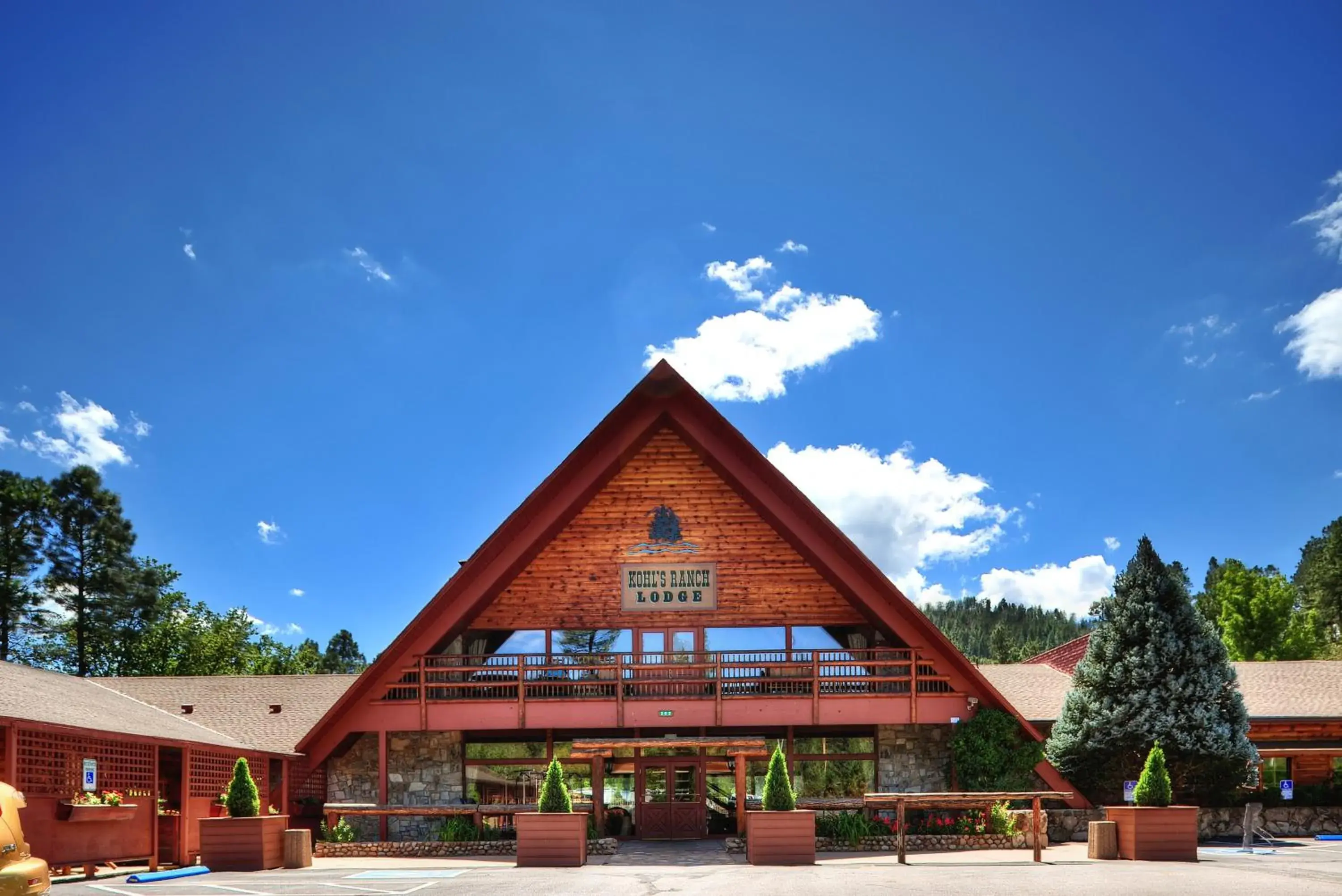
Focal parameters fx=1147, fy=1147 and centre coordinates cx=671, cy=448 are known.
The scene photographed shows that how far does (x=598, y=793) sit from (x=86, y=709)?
8361 millimetres

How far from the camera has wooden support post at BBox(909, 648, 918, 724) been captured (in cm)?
2070

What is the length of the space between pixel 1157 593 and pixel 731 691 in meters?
7.98

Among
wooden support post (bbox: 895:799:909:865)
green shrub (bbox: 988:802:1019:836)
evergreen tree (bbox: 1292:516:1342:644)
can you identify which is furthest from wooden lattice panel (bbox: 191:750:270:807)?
evergreen tree (bbox: 1292:516:1342:644)

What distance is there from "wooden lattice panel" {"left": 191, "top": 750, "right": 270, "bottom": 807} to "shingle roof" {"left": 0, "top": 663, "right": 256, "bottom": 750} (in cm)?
22

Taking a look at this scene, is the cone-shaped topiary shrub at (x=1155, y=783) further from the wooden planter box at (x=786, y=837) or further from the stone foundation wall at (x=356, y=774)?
the stone foundation wall at (x=356, y=774)

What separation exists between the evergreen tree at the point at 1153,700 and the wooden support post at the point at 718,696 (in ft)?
20.4

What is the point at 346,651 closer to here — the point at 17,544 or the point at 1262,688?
the point at 17,544

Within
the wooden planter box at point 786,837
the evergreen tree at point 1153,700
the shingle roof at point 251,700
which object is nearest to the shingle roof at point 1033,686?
the evergreen tree at point 1153,700

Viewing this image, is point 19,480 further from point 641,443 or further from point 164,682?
point 641,443

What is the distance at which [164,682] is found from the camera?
85.3 ft

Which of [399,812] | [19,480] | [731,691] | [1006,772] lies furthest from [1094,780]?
[19,480]

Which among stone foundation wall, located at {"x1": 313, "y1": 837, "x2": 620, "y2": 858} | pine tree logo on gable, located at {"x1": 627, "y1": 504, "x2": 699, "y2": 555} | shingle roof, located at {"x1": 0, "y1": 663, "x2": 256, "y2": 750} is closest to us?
shingle roof, located at {"x1": 0, "y1": 663, "x2": 256, "y2": 750}

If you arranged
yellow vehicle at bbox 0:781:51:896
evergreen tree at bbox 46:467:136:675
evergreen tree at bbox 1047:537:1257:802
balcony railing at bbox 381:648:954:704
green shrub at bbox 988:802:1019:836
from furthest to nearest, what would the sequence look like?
evergreen tree at bbox 46:467:136:675 → balcony railing at bbox 381:648:954:704 → evergreen tree at bbox 1047:537:1257:802 → green shrub at bbox 988:802:1019:836 → yellow vehicle at bbox 0:781:51:896

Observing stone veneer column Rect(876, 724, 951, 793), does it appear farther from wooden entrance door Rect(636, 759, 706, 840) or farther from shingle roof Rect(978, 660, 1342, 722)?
wooden entrance door Rect(636, 759, 706, 840)
